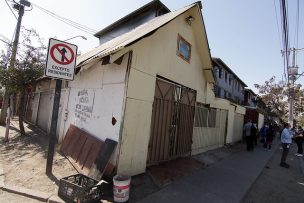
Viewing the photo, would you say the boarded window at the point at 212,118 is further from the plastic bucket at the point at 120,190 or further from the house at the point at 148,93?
the plastic bucket at the point at 120,190

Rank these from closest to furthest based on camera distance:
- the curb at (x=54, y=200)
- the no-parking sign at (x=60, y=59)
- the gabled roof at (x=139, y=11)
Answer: the curb at (x=54, y=200) < the no-parking sign at (x=60, y=59) < the gabled roof at (x=139, y=11)

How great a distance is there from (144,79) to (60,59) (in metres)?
2.28

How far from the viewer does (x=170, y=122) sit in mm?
8148

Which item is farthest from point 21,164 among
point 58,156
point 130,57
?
point 130,57

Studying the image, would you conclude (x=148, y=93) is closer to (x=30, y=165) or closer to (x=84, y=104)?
(x=84, y=104)

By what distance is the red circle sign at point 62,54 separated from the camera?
560cm

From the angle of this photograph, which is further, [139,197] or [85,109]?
[85,109]

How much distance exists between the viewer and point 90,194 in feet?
14.5

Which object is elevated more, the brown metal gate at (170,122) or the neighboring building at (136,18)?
the neighboring building at (136,18)

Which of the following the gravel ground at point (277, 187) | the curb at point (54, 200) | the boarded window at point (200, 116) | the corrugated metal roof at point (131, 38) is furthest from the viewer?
the boarded window at point (200, 116)

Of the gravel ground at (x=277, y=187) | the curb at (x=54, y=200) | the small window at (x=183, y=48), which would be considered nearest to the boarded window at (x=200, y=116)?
the small window at (x=183, y=48)

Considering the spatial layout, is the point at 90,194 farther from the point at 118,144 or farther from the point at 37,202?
the point at 118,144

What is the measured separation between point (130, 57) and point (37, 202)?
3.87 metres

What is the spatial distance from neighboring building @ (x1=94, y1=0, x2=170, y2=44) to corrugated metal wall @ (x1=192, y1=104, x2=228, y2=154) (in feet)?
34.0
